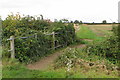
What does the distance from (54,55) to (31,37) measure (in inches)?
77.6

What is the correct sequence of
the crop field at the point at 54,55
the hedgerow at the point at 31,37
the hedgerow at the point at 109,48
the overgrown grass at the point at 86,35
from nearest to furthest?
the crop field at the point at 54,55
the hedgerow at the point at 31,37
the hedgerow at the point at 109,48
the overgrown grass at the point at 86,35

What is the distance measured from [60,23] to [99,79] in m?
8.63

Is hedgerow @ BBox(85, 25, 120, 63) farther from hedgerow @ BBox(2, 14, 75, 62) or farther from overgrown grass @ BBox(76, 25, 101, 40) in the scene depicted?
overgrown grass @ BBox(76, 25, 101, 40)

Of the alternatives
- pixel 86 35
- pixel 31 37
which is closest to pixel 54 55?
pixel 31 37

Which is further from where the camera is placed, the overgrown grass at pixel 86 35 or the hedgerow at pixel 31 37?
the overgrown grass at pixel 86 35

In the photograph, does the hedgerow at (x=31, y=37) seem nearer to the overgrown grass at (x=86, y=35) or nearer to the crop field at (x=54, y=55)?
the crop field at (x=54, y=55)

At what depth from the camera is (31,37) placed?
26.7ft

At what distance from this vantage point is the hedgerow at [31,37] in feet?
23.8

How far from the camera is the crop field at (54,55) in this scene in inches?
207

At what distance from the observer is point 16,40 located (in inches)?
283

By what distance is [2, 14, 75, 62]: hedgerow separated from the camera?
7.26m

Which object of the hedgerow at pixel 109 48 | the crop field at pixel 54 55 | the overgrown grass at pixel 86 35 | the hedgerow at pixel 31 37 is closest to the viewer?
the crop field at pixel 54 55

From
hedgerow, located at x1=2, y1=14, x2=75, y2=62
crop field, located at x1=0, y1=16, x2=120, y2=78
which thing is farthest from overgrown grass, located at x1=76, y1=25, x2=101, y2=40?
crop field, located at x1=0, y1=16, x2=120, y2=78

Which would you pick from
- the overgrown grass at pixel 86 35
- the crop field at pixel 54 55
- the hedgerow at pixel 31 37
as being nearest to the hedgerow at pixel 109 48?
the crop field at pixel 54 55
